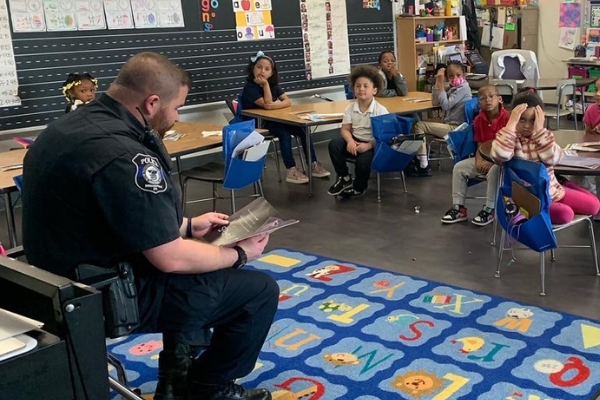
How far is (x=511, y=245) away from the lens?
3.96 m

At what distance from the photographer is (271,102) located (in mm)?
6176

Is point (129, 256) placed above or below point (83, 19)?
below

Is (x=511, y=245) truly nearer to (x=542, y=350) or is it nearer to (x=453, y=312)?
(x=453, y=312)

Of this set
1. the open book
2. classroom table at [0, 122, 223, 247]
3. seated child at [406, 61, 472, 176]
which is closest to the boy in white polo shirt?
seated child at [406, 61, 472, 176]

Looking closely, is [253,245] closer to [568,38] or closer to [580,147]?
[580,147]

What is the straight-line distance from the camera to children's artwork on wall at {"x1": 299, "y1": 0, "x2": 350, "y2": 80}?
762 cm

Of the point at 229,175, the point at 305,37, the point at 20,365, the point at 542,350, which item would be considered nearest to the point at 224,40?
the point at 305,37

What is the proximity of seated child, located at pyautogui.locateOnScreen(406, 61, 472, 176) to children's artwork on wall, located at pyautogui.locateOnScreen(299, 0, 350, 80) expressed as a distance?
2.01m

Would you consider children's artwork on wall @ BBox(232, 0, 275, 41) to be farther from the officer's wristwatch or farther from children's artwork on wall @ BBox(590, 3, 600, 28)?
the officer's wristwatch

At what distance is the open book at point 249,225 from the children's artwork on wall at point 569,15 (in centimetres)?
759

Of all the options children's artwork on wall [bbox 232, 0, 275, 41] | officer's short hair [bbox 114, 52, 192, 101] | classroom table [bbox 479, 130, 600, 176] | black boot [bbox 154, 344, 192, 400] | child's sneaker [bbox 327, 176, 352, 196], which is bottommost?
child's sneaker [bbox 327, 176, 352, 196]

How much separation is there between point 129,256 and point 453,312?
5.86 ft

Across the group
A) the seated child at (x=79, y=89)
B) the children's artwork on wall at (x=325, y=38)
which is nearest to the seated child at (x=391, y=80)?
the children's artwork on wall at (x=325, y=38)

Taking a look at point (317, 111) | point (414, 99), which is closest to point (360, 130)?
point (317, 111)
